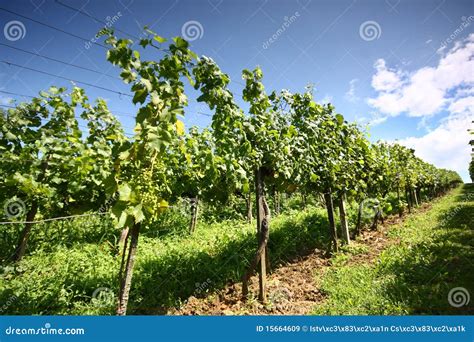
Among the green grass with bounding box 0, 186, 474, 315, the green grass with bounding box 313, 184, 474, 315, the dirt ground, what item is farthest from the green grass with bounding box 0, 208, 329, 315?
the green grass with bounding box 313, 184, 474, 315

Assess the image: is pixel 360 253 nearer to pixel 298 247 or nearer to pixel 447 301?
pixel 298 247

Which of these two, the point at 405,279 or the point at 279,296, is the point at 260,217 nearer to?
the point at 279,296

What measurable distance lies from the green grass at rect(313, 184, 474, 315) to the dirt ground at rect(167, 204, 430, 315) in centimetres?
24

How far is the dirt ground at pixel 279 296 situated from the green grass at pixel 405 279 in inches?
9.6

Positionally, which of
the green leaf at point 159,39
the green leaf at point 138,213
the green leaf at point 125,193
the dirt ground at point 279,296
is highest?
the green leaf at point 159,39

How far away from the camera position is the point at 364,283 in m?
5.18

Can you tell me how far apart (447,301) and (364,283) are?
4.11 feet

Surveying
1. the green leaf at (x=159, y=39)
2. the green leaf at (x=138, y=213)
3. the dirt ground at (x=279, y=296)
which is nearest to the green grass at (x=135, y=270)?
the dirt ground at (x=279, y=296)

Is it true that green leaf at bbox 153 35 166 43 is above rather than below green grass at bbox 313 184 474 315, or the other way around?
above

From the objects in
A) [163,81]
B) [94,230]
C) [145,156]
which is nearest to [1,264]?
[94,230]

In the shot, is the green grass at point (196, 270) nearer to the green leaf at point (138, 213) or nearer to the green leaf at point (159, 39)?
the green leaf at point (138, 213)

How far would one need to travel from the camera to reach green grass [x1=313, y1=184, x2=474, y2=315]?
4156 mm

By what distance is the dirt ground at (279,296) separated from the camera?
4.41 m

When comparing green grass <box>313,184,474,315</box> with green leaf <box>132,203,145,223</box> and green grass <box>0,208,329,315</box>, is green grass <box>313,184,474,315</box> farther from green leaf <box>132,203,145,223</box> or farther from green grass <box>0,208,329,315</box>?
green leaf <box>132,203,145,223</box>
